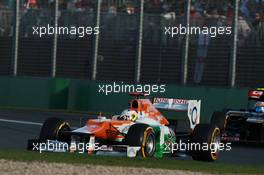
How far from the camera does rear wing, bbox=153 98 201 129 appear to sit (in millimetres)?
13805

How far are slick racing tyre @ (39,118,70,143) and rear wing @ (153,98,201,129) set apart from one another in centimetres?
197

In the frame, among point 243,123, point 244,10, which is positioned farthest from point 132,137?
point 244,10

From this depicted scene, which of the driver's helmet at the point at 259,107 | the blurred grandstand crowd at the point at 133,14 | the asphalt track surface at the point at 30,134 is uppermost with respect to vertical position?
the blurred grandstand crowd at the point at 133,14

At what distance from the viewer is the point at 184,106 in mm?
13820

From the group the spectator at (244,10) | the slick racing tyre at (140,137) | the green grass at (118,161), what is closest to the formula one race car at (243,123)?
the slick racing tyre at (140,137)

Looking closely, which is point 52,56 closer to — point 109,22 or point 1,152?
point 109,22

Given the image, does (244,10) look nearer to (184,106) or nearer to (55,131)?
(184,106)

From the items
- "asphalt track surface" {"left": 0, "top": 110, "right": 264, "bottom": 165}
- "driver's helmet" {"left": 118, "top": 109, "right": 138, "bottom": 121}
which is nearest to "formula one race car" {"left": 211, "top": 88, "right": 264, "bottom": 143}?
"asphalt track surface" {"left": 0, "top": 110, "right": 264, "bottom": 165}

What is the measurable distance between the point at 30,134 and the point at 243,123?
4.47 meters

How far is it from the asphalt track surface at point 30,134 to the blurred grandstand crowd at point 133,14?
139 inches

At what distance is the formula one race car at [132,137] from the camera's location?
39.1ft

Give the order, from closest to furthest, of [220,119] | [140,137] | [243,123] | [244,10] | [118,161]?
[118,161] → [140,137] → [220,119] → [243,123] → [244,10]

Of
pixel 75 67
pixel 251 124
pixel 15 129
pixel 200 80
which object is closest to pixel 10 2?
pixel 75 67

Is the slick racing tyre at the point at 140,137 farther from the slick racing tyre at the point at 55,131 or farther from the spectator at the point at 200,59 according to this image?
the spectator at the point at 200,59
